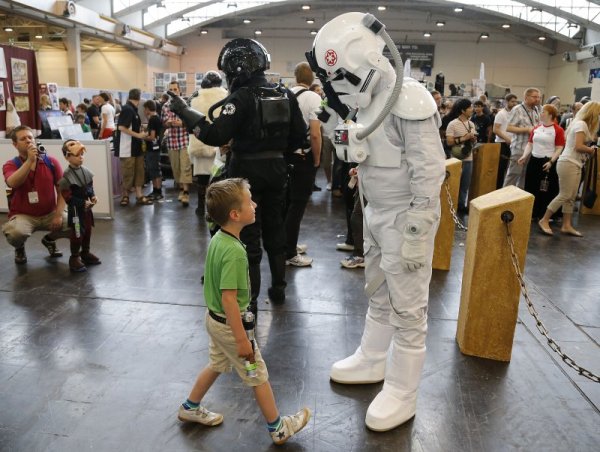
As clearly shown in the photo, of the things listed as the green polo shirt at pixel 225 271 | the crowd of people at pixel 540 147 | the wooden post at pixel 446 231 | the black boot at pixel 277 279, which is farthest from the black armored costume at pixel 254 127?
the crowd of people at pixel 540 147

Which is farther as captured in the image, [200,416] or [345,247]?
[345,247]

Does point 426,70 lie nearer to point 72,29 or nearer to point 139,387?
point 72,29

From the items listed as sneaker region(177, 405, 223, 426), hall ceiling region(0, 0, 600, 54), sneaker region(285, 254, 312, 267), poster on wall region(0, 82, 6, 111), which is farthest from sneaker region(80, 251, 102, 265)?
hall ceiling region(0, 0, 600, 54)

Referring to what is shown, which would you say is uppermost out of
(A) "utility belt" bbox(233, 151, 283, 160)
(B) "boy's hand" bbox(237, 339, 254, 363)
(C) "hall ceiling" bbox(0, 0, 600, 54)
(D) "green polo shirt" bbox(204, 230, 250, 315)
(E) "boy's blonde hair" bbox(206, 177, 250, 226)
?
(C) "hall ceiling" bbox(0, 0, 600, 54)

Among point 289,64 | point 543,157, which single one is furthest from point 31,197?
point 289,64

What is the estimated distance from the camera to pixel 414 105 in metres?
2.14

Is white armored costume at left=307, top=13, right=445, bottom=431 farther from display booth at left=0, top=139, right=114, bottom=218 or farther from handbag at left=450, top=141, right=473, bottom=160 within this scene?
display booth at left=0, top=139, right=114, bottom=218

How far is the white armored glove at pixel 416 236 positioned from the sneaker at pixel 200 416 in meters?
1.16

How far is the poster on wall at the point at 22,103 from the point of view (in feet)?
26.9

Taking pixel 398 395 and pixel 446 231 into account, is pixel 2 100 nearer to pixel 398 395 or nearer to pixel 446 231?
pixel 446 231

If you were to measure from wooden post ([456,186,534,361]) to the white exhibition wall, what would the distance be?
2201 centimetres

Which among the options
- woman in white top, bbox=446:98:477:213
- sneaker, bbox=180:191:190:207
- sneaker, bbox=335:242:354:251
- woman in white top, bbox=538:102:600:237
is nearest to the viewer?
sneaker, bbox=335:242:354:251

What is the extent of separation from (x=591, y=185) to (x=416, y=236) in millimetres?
6681

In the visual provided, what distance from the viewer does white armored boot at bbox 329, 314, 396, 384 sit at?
2734 millimetres
